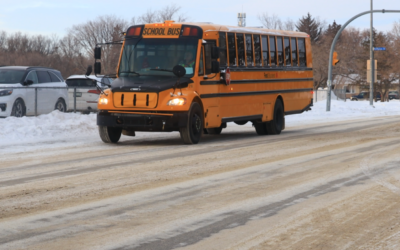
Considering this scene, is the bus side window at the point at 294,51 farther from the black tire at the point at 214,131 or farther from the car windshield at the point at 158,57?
the car windshield at the point at 158,57

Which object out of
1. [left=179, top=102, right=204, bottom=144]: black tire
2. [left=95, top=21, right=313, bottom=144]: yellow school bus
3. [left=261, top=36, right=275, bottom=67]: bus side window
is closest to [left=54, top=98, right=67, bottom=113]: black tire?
[left=95, top=21, right=313, bottom=144]: yellow school bus

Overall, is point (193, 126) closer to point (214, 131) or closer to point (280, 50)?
point (214, 131)

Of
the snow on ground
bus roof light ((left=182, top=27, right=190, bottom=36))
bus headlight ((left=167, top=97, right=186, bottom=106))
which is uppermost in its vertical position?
bus roof light ((left=182, top=27, right=190, bottom=36))

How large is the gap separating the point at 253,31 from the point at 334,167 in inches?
321

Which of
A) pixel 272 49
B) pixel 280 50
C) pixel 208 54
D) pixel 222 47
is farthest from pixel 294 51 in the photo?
pixel 208 54

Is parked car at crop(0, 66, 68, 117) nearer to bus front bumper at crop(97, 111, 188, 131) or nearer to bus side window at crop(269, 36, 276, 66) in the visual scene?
bus front bumper at crop(97, 111, 188, 131)

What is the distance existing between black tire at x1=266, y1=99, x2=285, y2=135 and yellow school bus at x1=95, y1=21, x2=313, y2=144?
0.33 ft

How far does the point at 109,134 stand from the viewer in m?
15.8

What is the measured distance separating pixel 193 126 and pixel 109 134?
189 centimetres

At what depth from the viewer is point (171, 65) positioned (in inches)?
619

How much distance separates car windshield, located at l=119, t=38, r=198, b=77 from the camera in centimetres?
1574

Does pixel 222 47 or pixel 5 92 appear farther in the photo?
pixel 5 92

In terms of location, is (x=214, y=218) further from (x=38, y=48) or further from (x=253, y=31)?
(x=38, y=48)

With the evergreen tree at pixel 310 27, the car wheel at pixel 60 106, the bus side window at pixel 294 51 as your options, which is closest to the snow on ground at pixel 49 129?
the car wheel at pixel 60 106
